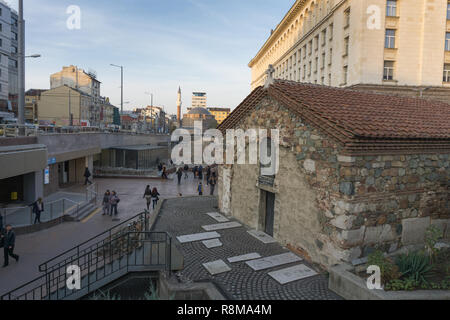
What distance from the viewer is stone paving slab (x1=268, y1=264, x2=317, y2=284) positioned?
286 inches

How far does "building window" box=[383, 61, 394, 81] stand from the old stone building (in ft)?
66.1

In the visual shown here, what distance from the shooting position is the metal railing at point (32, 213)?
46.7 ft

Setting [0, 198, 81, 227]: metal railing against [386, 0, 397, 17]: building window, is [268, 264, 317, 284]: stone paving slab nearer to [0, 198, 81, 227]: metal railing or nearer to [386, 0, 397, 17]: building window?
[0, 198, 81, 227]: metal railing

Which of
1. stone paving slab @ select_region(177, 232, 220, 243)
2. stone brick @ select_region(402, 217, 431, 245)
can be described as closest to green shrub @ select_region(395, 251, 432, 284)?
stone brick @ select_region(402, 217, 431, 245)

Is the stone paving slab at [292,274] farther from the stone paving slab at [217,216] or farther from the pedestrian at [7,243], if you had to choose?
the pedestrian at [7,243]

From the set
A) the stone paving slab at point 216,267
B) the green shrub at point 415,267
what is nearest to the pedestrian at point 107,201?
the stone paving slab at point 216,267

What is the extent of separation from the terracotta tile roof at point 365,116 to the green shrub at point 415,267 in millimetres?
2593

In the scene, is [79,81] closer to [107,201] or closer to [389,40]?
[107,201]

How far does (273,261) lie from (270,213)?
2591 mm

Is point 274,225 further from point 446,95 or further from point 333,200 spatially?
point 446,95

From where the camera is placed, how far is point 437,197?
864cm

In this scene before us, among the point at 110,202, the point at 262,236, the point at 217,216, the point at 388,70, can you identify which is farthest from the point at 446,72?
the point at 110,202

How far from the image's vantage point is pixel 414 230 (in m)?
8.40

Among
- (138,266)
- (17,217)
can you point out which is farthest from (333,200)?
(17,217)
